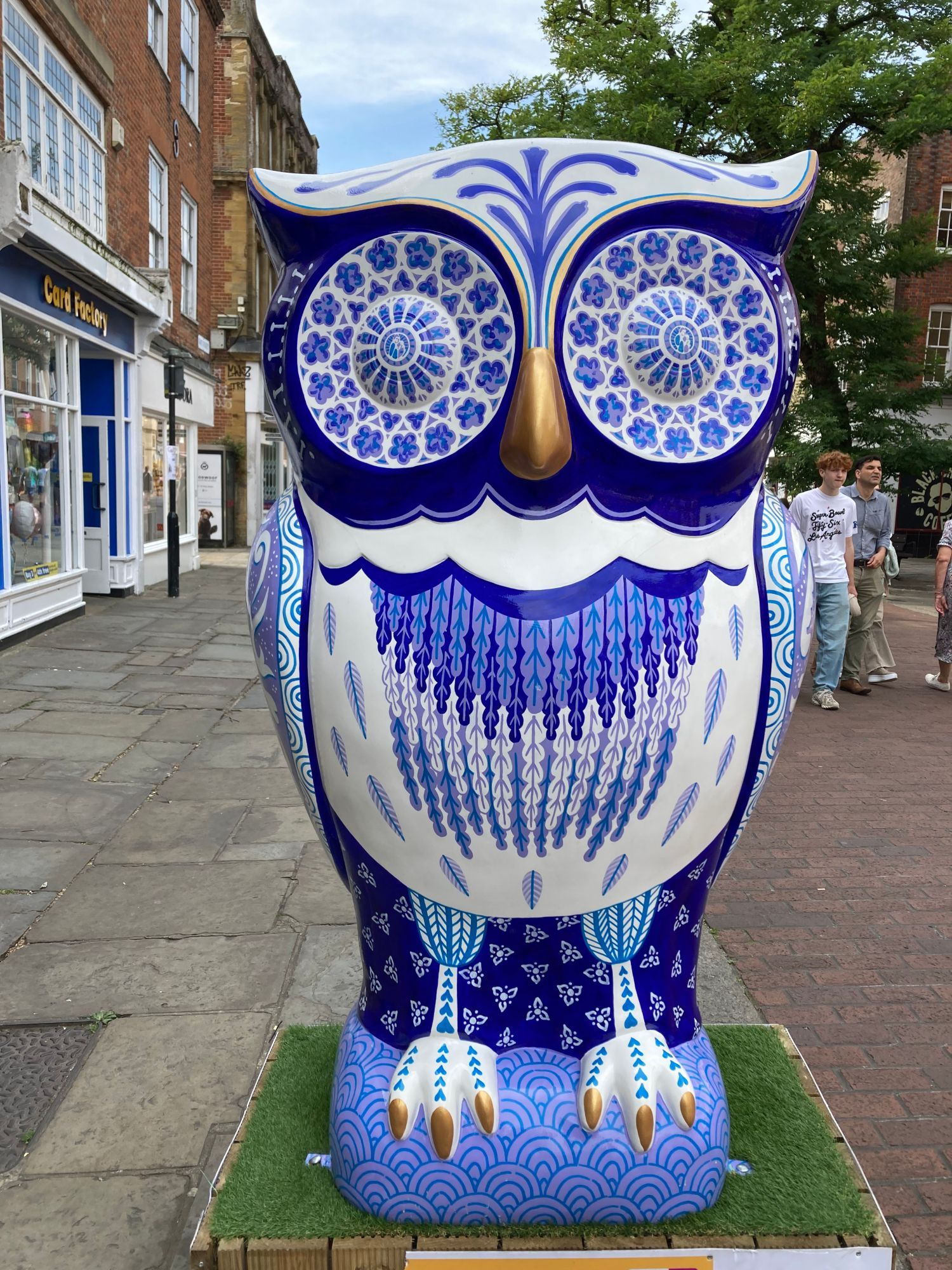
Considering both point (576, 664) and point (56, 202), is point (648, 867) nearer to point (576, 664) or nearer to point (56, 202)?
point (576, 664)

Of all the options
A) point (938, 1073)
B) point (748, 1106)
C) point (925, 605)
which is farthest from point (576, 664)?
point (925, 605)

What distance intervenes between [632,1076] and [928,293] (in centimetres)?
2234

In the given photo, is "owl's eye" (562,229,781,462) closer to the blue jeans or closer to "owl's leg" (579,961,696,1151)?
"owl's leg" (579,961,696,1151)

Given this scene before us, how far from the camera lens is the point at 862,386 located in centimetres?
1383

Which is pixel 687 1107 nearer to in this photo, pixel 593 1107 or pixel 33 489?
pixel 593 1107

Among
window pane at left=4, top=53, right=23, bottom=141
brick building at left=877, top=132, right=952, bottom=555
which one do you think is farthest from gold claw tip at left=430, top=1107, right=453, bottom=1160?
brick building at left=877, top=132, right=952, bottom=555

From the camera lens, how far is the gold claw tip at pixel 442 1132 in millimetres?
1606

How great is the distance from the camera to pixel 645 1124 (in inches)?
63.4

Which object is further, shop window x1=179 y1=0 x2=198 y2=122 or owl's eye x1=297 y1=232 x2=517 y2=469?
shop window x1=179 y1=0 x2=198 y2=122

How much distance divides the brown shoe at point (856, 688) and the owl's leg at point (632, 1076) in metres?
6.13

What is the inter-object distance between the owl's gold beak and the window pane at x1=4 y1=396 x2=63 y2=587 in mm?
7755

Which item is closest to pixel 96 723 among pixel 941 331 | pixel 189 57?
pixel 189 57

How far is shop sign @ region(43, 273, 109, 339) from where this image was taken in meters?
8.73

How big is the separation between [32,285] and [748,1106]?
8617mm
